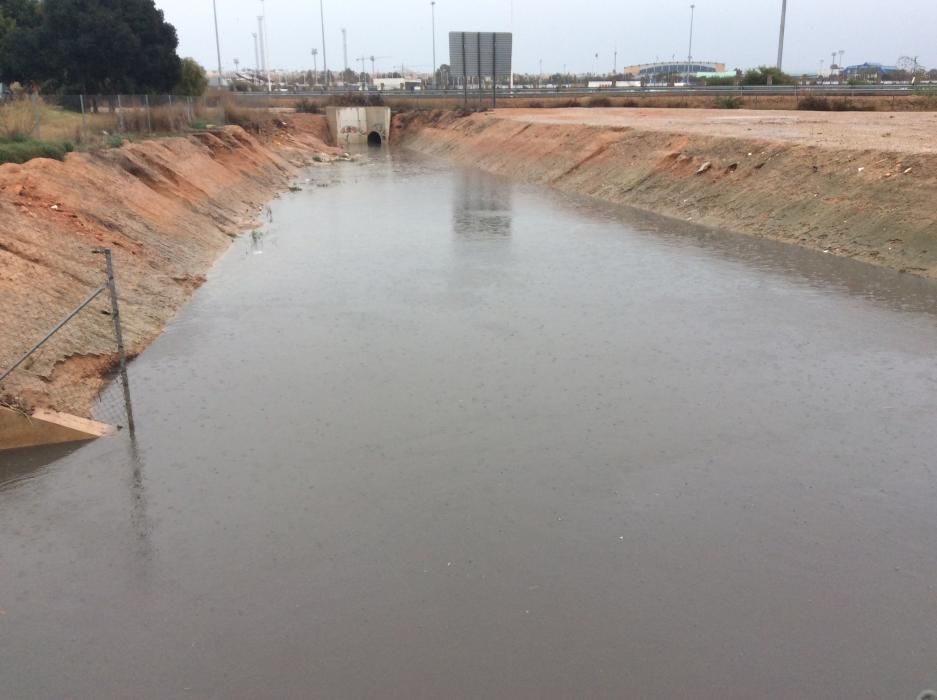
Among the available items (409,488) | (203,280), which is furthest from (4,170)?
(409,488)

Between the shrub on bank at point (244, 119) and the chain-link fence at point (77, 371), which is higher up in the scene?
the shrub on bank at point (244, 119)

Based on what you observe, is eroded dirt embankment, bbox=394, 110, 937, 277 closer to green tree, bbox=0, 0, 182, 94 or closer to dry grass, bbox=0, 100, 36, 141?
dry grass, bbox=0, 100, 36, 141

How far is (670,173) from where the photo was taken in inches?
1125

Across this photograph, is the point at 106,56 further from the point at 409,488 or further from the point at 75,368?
the point at 409,488

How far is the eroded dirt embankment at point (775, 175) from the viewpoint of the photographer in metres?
18.4

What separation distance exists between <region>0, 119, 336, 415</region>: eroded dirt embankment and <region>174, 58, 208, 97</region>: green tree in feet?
96.4

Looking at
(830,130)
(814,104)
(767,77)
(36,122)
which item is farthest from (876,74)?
(36,122)

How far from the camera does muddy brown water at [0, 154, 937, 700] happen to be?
5828mm

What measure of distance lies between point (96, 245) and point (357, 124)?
176 feet

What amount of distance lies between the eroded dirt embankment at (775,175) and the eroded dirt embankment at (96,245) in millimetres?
13474

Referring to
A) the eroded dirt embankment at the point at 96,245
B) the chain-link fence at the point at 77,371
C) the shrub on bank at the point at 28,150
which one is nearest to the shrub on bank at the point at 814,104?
the eroded dirt embankment at the point at 96,245

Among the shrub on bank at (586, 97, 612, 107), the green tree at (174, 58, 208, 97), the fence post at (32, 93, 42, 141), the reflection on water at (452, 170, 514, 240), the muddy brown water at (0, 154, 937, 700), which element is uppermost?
the green tree at (174, 58, 208, 97)

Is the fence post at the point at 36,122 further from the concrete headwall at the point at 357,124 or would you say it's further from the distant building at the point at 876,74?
the distant building at the point at 876,74

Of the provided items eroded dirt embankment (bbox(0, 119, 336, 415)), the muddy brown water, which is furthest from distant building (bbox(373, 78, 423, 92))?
the muddy brown water
